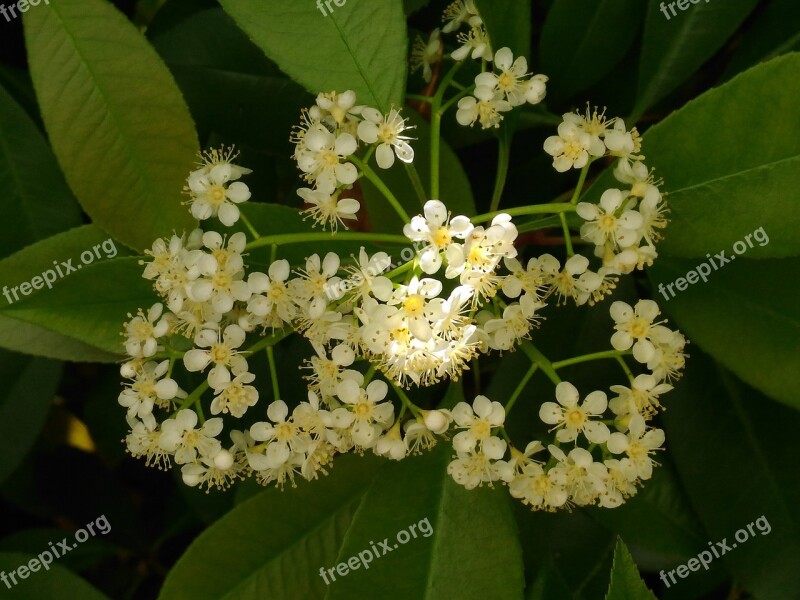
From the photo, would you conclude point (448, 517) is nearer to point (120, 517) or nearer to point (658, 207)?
point (658, 207)

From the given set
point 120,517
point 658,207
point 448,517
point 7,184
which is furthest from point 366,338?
point 120,517

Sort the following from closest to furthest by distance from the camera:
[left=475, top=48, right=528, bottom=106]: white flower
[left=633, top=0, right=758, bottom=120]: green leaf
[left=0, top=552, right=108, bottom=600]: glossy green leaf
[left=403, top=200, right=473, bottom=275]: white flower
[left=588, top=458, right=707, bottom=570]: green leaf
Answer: [left=403, top=200, right=473, bottom=275]: white flower
[left=475, top=48, right=528, bottom=106]: white flower
[left=633, top=0, right=758, bottom=120]: green leaf
[left=588, top=458, right=707, bottom=570]: green leaf
[left=0, top=552, right=108, bottom=600]: glossy green leaf

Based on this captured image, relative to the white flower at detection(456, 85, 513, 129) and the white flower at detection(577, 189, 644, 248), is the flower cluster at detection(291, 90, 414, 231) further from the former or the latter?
the white flower at detection(577, 189, 644, 248)

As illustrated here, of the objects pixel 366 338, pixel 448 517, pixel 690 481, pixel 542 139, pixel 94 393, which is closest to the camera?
pixel 366 338

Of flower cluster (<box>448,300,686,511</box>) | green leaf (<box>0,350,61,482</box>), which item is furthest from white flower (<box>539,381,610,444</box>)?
green leaf (<box>0,350,61,482</box>)

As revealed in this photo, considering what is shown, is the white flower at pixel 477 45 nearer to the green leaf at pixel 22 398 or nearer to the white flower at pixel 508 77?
the white flower at pixel 508 77

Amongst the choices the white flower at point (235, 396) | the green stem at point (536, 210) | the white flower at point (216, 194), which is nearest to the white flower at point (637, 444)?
the green stem at point (536, 210)

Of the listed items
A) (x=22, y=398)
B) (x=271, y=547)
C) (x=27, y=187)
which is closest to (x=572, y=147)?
(x=271, y=547)
